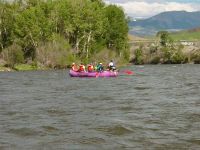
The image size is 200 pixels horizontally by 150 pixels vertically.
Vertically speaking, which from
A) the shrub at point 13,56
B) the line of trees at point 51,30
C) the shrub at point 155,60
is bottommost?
the shrub at point 155,60

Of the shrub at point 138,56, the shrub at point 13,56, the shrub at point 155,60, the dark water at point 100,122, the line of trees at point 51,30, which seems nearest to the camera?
the dark water at point 100,122

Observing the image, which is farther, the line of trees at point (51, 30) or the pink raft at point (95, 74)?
the line of trees at point (51, 30)

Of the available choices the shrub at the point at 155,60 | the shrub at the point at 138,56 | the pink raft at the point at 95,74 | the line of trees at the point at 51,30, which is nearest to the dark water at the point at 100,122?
the pink raft at the point at 95,74

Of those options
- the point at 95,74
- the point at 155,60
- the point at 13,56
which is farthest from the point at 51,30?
the point at 155,60

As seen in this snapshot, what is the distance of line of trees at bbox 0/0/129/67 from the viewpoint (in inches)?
3275

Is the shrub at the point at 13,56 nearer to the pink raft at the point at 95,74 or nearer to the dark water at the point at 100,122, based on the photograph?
the pink raft at the point at 95,74

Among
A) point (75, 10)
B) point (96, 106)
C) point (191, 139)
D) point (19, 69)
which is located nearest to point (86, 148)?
point (191, 139)

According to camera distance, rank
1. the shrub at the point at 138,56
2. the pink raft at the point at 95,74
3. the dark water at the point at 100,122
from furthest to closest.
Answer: the shrub at the point at 138,56, the pink raft at the point at 95,74, the dark water at the point at 100,122

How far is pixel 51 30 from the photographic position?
86.5 metres

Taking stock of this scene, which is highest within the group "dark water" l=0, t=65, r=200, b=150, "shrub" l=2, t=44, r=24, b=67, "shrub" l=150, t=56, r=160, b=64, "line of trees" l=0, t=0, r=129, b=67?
"line of trees" l=0, t=0, r=129, b=67

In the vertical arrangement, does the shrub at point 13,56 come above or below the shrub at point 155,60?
above

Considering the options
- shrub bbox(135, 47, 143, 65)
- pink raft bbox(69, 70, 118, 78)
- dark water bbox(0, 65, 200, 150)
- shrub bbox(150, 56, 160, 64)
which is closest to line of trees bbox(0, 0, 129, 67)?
shrub bbox(135, 47, 143, 65)

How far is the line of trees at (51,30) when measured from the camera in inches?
3275

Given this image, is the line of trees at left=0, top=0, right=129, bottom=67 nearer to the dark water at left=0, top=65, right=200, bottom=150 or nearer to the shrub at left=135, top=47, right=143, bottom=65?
the shrub at left=135, top=47, right=143, bottom=65
